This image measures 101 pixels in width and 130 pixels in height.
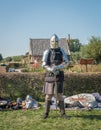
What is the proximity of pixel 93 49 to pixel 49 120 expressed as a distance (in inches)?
1421

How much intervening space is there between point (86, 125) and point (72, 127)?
374mm

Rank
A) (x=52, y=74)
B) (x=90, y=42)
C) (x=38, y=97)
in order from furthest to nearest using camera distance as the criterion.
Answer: (x=90, y=42) → (x=38, y=97) → (x=52, y=74)

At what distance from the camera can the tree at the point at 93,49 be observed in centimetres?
4190

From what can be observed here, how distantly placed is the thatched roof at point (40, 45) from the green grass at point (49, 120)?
42.6 meters

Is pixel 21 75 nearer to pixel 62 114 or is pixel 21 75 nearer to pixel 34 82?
pixel 34 82

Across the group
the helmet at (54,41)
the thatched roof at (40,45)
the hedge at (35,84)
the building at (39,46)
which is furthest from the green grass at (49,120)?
the thatched roof at (40,45)

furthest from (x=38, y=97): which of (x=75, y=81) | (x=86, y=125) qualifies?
(x=86, y=125)

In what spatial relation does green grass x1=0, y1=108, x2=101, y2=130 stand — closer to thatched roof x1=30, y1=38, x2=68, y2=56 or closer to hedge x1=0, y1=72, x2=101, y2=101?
hedge x1=0, y1=72, x2=101, y2=101

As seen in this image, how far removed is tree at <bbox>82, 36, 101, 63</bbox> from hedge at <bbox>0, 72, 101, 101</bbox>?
29.8 metres

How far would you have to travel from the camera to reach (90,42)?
1757 inches

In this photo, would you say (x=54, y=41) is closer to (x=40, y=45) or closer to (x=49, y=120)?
(x=49, y=120)

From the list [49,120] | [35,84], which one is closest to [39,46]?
[35,84]

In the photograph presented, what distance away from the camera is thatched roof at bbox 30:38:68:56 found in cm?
5128

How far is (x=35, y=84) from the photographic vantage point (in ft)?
37.6
